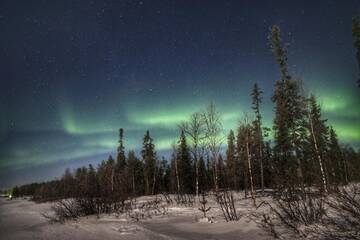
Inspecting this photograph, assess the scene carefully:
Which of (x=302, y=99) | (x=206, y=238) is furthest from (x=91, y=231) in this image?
(x=302, y=99)

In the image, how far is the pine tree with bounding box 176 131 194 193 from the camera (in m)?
44.9

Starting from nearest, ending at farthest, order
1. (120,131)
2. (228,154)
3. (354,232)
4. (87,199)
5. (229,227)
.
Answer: (354,232) < (229,227) < (87,199) < (228,154) < (120,131)

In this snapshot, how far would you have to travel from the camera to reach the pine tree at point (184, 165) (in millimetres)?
44875

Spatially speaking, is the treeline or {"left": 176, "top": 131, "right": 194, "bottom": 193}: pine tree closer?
the treeline

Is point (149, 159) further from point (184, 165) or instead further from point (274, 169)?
point (274, 169)

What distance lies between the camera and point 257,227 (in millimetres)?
7957

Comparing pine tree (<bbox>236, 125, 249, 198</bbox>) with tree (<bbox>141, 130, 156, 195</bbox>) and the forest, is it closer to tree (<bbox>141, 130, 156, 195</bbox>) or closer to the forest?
the forest

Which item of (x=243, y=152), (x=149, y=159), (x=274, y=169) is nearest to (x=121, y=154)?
(x=149, y=159)

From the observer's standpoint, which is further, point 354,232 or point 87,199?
point 87,199

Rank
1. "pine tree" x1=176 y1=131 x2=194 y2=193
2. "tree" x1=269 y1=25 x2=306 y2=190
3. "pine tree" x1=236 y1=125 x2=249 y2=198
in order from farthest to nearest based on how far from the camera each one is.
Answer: "pine tree" x1=176 y1=131 x2=194 y2=193 < "tree" x1=269 y1=25 x2=306 y2=190 < "pine tree" x1=236 y1=125 x2=249 y2=198

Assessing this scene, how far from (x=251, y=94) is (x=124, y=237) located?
32605 millimetres

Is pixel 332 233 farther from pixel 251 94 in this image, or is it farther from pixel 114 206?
pixel 251 94

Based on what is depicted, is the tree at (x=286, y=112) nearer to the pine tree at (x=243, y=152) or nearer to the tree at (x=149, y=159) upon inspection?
the pine tree at (x=243, y=152)

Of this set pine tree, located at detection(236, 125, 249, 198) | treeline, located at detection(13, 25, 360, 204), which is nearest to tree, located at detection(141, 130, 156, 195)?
treeline, located at detection(13, 25, 360, 204)
